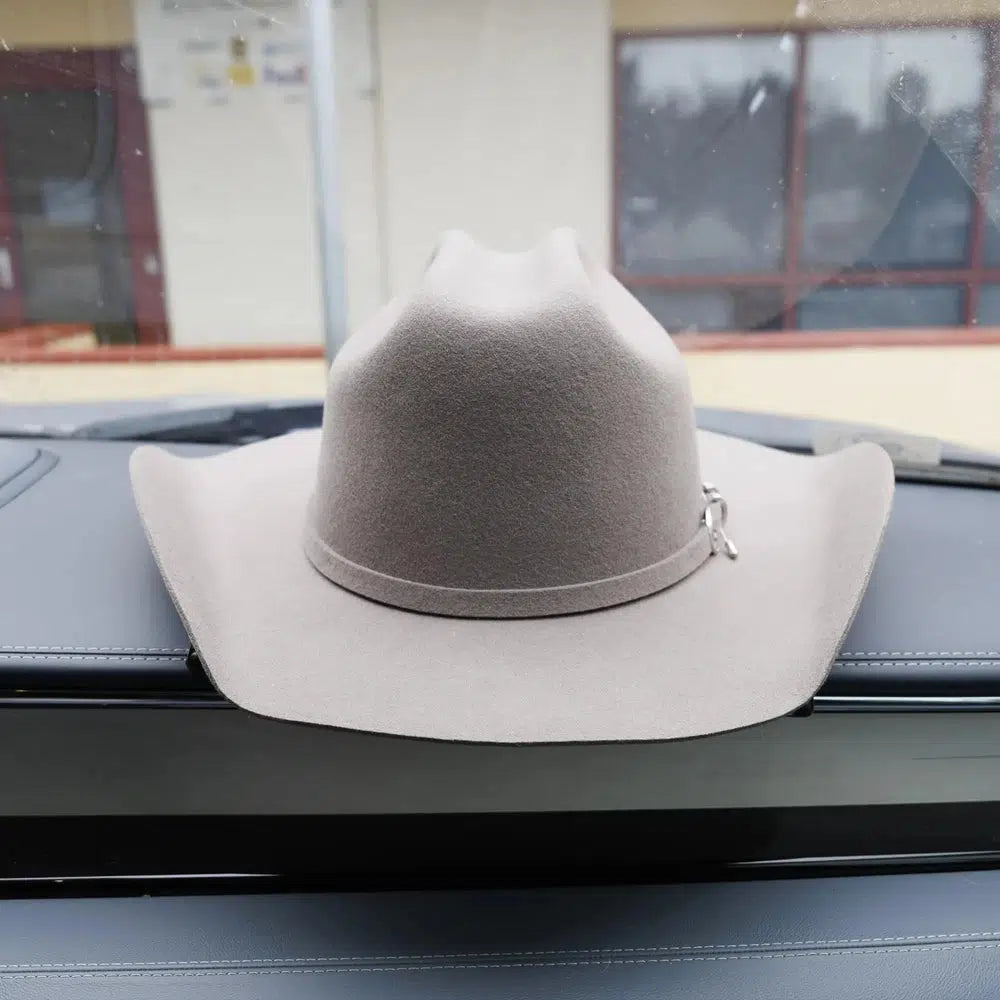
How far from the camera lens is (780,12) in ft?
4.76

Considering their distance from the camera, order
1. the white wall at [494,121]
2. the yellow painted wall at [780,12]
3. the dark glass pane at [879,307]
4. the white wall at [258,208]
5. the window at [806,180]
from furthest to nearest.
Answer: the white wall at [258,208] < the white wall at [494,121] < the dark glass pane at [879,307] < the window at [806,180] < the yellow painted wall at [780,12]

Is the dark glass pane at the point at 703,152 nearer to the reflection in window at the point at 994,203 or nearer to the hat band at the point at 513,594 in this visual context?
the reflection in window at the point at 994,203

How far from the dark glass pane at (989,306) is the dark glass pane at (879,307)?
4 centimetres

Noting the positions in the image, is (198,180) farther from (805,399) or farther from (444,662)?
(444,662)

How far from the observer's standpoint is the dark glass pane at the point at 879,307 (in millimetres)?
1609

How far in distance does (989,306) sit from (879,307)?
0.20 meters

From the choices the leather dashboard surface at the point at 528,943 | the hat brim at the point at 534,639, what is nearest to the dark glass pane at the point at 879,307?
the hat brim at the point at 534,639

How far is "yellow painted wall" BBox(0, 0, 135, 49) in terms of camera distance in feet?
5.01

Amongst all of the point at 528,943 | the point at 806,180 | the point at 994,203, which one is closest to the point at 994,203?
the point at 994,203

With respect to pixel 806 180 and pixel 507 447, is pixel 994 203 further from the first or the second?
pixel 507 447

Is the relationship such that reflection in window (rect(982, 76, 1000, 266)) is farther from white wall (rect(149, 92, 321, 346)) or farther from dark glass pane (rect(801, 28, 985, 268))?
white wall (rect(149, 92, 321, 346))

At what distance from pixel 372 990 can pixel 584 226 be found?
5.11 ft

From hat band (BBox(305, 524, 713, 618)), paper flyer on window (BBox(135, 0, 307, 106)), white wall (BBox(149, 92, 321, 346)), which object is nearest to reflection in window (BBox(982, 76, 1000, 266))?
hat band (BBox(305, 524, 713, 618))

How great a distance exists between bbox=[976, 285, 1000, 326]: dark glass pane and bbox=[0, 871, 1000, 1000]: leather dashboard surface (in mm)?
1121
